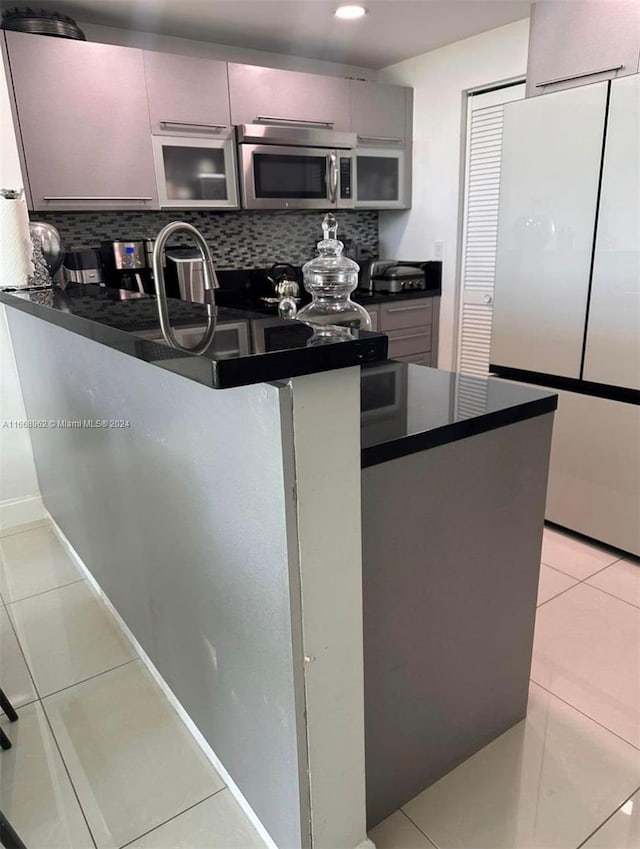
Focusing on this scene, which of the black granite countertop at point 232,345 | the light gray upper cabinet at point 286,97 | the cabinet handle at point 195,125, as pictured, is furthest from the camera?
the light gray upper cabinet at point 286,97

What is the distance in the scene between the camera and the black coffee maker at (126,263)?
3.09m

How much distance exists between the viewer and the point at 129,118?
291 centimetres

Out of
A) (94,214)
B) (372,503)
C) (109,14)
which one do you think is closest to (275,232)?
(94,214)

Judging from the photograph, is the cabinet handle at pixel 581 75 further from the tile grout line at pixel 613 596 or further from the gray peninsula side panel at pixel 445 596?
the tile grout line at pixel 613 596

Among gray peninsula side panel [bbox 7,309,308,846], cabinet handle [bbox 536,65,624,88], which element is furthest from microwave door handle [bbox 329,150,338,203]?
gray peninsula side panel [bbox 7,309,308,846]

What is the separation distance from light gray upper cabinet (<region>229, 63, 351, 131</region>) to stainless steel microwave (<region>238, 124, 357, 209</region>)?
2.9 inches

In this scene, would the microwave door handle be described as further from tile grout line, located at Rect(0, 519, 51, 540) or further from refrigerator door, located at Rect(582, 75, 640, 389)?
tile grout line, located at Rect(0, 519, 51, 540)

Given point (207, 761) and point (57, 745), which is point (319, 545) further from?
point (57, 745)

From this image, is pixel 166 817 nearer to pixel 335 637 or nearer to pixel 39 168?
pixel 335 637

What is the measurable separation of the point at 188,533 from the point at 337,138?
2.99m

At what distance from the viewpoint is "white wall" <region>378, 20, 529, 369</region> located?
3.30 metres

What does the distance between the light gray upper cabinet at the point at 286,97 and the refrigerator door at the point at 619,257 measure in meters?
1.84

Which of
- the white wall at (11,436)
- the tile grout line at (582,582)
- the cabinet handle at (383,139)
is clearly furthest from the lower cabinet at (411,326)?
the white wall at (11,436)

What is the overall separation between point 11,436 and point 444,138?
3062mm
